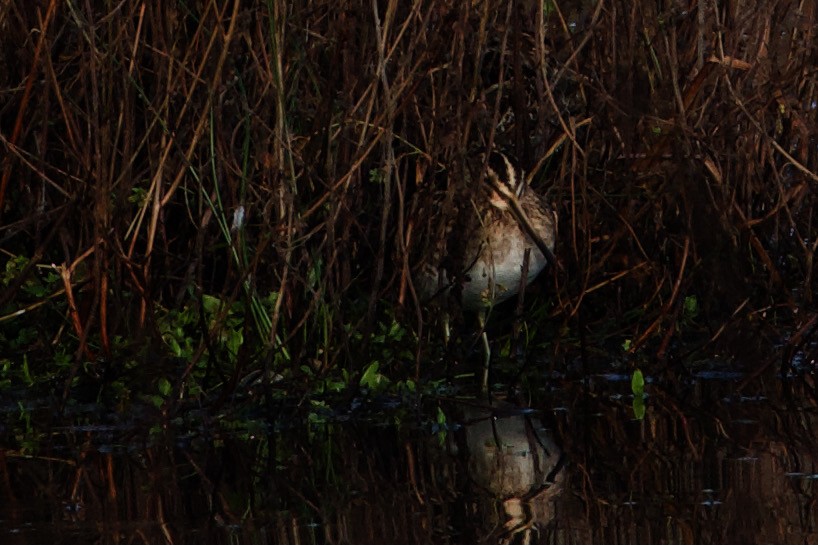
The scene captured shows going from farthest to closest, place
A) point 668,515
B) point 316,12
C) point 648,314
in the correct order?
point 648,314 → point 316,12 → point 668,515

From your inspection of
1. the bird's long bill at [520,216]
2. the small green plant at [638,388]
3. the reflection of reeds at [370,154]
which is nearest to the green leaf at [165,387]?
the reflection of reeds at [370,154]

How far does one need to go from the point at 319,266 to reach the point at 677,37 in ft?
5.53

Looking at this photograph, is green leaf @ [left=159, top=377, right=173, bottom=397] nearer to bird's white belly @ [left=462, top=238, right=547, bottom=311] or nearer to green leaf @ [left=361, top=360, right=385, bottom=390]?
green leaf @ [left=361, top=360, right=385, bottom=390]

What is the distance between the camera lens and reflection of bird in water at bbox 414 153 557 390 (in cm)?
543

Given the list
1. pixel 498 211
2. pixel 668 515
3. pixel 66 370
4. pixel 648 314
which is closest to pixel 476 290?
pixel 498 211

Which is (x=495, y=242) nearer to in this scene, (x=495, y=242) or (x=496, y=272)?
→ (x=495, y=242)

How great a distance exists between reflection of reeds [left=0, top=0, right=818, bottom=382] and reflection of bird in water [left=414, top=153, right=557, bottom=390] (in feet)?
0.26

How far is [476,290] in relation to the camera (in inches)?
217

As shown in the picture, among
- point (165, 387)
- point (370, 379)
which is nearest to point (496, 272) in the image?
point (370, 379)

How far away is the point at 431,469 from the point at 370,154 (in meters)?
1.53

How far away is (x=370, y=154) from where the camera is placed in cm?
555

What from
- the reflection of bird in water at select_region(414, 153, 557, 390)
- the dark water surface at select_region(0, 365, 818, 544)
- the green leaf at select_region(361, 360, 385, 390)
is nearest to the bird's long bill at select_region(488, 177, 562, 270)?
the reflection of bird in water at select_region(414, 153, 557, 390)

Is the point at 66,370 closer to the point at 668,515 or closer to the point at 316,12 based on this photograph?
the point at 316,12

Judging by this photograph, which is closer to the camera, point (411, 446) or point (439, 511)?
point (439, 511)
